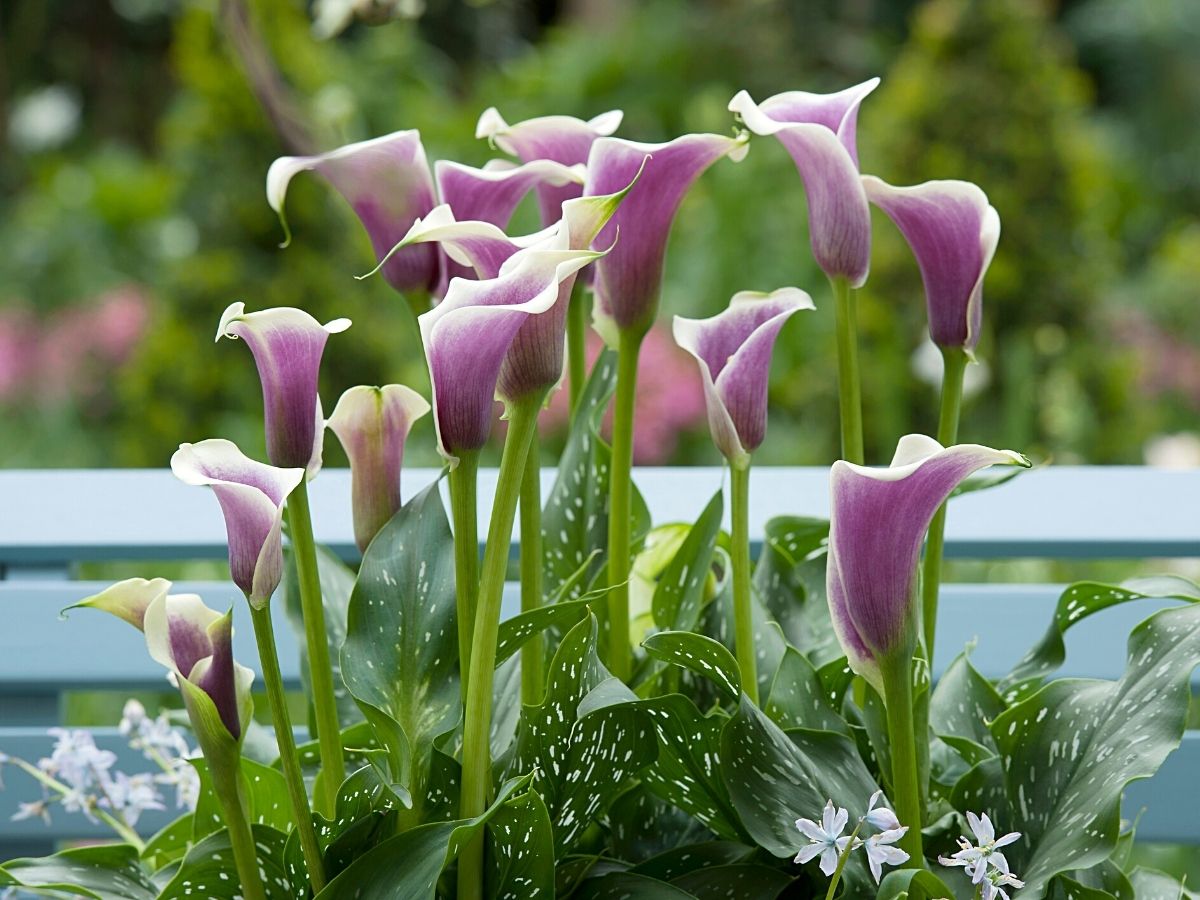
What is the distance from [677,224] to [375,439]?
8.30ft

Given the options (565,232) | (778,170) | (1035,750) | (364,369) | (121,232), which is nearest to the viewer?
(565,232)

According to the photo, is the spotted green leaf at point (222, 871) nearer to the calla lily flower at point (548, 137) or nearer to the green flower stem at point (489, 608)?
the green flower stem at point (489, 608)

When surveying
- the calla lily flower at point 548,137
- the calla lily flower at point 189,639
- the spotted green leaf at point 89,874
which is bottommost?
the spotted green leaf at point 89,874

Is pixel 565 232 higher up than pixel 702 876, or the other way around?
pixel 565 232

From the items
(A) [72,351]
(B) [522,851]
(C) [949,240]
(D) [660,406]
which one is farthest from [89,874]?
(A) [72,351]

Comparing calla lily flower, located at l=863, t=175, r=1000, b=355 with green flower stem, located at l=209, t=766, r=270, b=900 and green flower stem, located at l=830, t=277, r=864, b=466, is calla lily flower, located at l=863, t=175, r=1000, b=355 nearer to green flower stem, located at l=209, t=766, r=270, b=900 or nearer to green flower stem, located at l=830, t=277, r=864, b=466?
green flower stem, located at l=830, t=277, r=864, b=466

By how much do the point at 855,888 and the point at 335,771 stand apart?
184mm

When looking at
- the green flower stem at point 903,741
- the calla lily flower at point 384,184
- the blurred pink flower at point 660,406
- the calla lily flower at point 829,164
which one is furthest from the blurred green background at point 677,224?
the green flower stem at point 903,741

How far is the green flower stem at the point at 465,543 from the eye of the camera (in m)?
0.40

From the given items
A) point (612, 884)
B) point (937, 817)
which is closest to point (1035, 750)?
point (937, 817)

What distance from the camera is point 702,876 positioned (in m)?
0.48

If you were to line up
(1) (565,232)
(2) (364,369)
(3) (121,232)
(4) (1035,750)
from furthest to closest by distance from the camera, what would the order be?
(3) (121,232)
(2) (364,369)
(4) (1035,750)
(1) (565,232)

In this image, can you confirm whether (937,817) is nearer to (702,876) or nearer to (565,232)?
(702,876)

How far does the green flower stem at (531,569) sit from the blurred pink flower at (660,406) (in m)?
1.56
